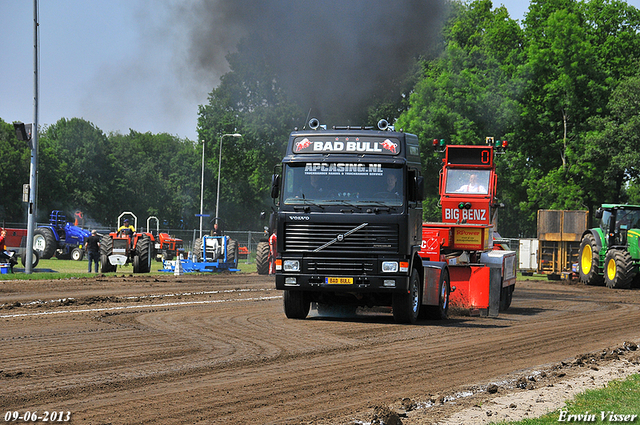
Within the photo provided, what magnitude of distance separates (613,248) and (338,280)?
1847cm

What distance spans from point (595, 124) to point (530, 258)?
12.1 meters

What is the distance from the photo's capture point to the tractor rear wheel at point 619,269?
27.3 meters

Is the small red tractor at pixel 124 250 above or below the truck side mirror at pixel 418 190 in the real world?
below

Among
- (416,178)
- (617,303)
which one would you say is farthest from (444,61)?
(416,178)

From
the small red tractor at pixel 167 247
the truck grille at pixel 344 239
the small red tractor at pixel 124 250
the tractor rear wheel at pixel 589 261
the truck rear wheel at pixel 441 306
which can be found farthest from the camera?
the small red tractor at pixel 167 247

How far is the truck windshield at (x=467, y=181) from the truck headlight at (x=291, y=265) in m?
9.24

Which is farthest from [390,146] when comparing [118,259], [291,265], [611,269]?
[118,259]

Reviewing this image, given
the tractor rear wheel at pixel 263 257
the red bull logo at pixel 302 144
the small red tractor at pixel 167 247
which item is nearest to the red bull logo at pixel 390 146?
the red bull logo at pixel 302 144

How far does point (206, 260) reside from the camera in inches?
1331

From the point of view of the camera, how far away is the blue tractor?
39500 mm

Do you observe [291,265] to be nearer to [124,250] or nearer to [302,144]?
[302,144]

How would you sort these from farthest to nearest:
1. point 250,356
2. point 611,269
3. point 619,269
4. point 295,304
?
point 611,269 < point 619,269 < point 295,304 < point 250,356

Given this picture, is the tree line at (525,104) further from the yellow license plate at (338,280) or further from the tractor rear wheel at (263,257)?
the yellow license plate at (338,280)

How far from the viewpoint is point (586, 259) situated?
102 feet
